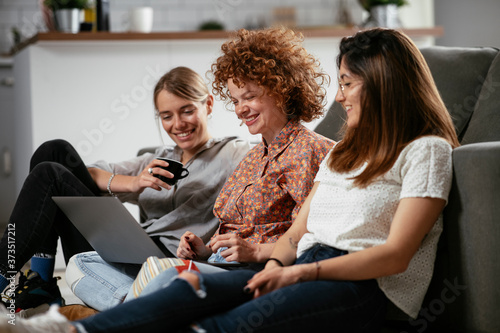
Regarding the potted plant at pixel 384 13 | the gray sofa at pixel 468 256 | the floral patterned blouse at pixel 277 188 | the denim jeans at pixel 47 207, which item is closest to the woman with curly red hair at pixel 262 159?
the floral patterned blouse at pixel 277 188

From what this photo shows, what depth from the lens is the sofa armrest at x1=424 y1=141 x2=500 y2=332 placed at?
132 cm

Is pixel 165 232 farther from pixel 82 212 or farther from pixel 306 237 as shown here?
pixel 306 237

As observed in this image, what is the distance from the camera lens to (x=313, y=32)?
341 centimetres

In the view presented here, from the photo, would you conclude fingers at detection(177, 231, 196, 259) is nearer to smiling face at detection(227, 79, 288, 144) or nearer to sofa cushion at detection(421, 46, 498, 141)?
smiling face at detection(227, 79, 288, 144)

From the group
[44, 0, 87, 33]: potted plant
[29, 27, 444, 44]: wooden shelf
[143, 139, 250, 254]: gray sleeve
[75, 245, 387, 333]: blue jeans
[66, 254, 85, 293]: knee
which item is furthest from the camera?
[44, 0, 87, 33]: potted plant

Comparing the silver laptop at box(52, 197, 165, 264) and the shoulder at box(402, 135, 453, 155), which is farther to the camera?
the silver laptop at box(52, 197, 165, 264)

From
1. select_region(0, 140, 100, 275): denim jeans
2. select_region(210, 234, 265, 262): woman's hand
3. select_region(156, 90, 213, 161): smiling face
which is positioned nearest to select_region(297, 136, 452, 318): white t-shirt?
select_region(210, 234, 265, 262): woman's hand

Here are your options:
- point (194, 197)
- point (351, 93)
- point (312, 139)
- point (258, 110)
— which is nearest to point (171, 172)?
point (194, 197)

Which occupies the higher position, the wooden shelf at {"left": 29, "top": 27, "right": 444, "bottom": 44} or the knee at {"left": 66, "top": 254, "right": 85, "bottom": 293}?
the wooden shelf at {"left": 29, "top": 27, "right": 444, "bottom": 44}

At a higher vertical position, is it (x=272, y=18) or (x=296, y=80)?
(x=272, y=18)

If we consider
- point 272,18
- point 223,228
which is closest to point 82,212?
point 223,228

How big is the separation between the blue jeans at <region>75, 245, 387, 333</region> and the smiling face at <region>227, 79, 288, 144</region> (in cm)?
51

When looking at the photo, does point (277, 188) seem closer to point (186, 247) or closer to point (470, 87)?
point (186, 247)

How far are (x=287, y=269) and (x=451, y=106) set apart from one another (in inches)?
33.8
